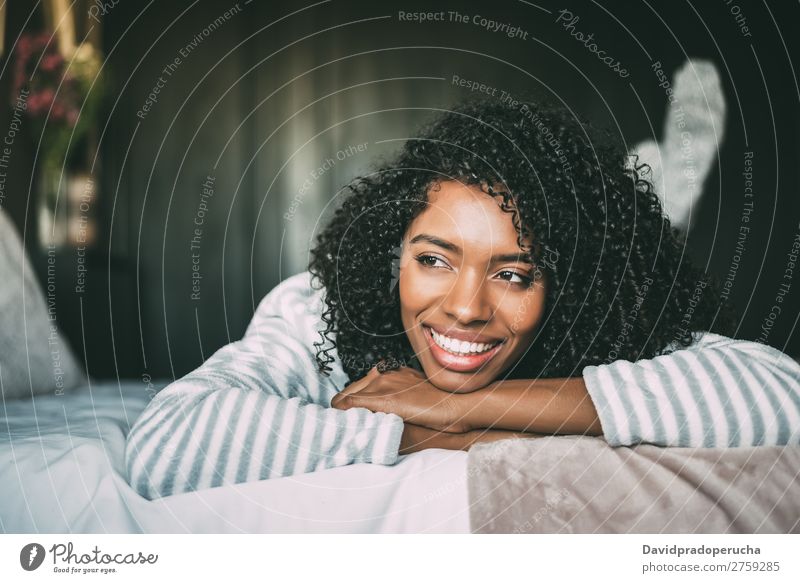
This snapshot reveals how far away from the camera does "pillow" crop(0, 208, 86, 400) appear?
2.42 ft

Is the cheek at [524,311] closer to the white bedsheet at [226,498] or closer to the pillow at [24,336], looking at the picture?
the white bedsheet at [226,498]

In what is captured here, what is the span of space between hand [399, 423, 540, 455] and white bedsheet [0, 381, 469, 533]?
40 millimetres

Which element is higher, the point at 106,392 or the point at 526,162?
the point at 526,162

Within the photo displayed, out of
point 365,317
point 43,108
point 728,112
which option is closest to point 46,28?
point 43,108

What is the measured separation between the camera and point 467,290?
662mm

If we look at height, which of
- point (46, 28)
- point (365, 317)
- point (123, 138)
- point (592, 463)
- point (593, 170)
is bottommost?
point (592, 463)

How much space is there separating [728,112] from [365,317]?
0.84 m

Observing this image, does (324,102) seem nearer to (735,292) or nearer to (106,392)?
(106,392)

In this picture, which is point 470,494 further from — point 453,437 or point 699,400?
point 699,400

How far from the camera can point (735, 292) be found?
1.18 meters

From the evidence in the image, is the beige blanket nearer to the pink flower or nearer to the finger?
the finger

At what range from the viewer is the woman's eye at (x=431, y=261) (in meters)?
0.70

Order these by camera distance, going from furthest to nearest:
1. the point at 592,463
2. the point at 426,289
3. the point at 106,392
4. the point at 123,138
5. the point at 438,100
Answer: the point at 438,100 < the point at 123,138 < the point at 106,392 < the point at 426,289 < the point at 592,463
